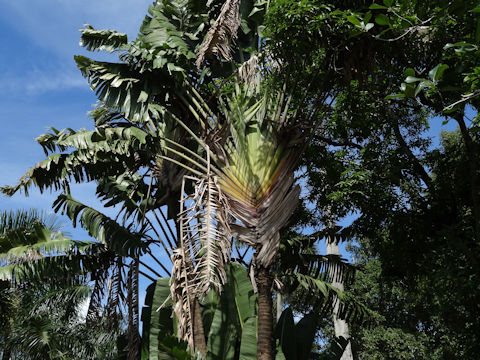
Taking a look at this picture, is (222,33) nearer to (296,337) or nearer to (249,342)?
(249,342)

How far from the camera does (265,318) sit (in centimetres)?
650

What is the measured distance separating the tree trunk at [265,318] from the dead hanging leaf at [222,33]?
3876 mm

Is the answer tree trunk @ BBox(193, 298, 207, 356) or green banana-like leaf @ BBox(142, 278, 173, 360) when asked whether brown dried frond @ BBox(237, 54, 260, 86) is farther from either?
green banana-like leaf @ BBox(142, 278, 173, 360)

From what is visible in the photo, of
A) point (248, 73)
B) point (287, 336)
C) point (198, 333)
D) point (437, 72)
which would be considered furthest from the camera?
point (287, 336)

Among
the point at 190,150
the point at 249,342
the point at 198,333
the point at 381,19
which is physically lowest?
the point at 249,342

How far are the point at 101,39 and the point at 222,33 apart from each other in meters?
2.61

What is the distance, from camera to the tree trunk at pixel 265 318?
6.34m

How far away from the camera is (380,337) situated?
20781 millimetres

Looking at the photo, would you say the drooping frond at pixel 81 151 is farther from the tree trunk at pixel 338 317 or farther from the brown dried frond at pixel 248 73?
the tree trunk at pixel 338 317

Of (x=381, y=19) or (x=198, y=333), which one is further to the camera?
(x=198, y=333)

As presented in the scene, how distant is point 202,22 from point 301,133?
3.87 m

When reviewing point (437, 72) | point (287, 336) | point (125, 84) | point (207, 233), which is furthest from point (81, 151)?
point (437, 72)

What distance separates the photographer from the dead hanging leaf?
8359 mm

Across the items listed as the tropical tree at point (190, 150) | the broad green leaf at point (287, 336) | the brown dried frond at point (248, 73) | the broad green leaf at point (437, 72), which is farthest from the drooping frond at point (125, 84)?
the broad green leaf at point (437, 72)
